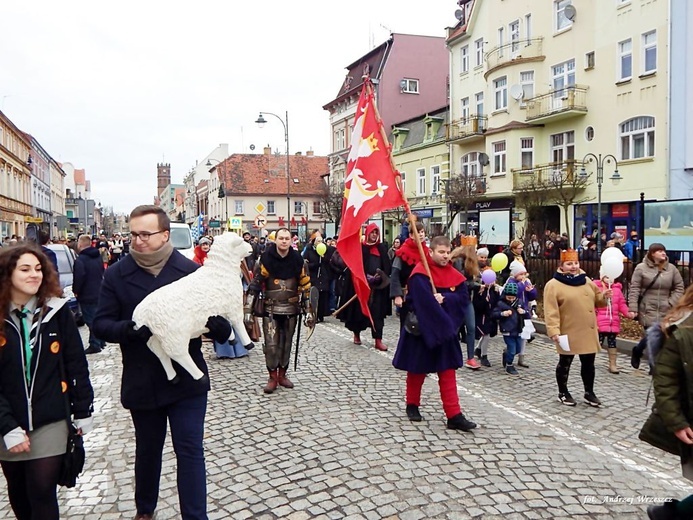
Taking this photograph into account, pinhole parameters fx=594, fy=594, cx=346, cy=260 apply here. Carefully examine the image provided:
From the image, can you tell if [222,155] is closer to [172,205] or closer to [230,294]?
[172,205]

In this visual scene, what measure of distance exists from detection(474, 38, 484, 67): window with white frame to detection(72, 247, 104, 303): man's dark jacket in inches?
1117

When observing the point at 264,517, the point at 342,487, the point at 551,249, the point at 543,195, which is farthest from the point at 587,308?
the point at 543,195

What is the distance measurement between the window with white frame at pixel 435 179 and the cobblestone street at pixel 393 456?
30116mm

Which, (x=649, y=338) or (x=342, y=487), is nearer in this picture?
(x=649, y=338)

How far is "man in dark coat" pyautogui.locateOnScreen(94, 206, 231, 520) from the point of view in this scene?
3463 mm

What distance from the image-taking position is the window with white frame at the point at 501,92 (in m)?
30.4

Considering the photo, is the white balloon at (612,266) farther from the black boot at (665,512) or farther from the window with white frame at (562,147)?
the window with white frame at (562,147)

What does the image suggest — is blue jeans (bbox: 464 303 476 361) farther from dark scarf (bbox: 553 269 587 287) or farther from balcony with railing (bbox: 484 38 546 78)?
balcony with railing (bbox: 484 38 546 78)

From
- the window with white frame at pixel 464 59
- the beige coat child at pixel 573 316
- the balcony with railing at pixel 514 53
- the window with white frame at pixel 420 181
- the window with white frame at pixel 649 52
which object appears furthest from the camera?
the window with white frame at pixel 420 181

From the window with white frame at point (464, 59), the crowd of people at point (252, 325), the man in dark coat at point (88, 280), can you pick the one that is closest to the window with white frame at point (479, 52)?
the window with white frame at point (464, 59)

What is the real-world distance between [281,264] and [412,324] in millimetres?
2033

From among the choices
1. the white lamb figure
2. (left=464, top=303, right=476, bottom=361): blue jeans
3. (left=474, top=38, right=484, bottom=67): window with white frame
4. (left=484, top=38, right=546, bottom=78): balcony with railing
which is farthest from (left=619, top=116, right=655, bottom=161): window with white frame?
the white lamb figure

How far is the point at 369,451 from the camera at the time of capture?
4992 mm

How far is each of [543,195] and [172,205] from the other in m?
128
